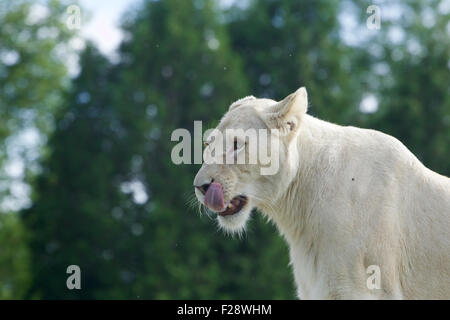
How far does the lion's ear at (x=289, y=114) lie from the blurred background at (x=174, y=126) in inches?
668

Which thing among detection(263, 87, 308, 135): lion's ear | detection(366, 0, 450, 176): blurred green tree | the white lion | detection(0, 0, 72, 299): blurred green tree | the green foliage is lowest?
the white lion

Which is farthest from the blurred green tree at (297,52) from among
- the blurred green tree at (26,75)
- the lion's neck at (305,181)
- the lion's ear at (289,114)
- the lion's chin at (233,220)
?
the lion's ear at (289,114)

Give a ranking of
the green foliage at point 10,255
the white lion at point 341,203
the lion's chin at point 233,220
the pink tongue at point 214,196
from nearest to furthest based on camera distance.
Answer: the white lion at point 341,203 → the pink tongue at point 214,196 → the lion's chin at point 233,220 → the green foliage at point 10,255

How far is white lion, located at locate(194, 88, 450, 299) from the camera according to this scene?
641cm

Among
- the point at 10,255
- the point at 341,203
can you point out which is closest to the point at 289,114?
the point at 341,203

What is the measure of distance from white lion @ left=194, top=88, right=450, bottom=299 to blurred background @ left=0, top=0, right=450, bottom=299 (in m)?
16.7

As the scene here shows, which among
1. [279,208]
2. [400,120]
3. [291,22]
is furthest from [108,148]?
[279,208]

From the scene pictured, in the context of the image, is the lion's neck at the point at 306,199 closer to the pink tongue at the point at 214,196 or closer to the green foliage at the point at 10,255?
the pink tongue at the point at 214,196

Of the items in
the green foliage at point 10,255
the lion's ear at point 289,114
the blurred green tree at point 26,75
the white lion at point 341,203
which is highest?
the blurred green tree at point 26,75

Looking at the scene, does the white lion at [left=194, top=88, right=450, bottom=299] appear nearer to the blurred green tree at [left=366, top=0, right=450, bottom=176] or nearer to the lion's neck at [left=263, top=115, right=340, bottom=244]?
the lion's neck at [left=263, top=115, right=340, bottom=244]

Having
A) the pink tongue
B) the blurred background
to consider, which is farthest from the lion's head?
the blurred background

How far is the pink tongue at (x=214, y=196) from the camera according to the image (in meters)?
6.91

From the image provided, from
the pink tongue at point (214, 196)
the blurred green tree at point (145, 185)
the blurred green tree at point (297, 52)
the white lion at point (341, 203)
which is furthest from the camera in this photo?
the blurred green tree at point (297, 52)
